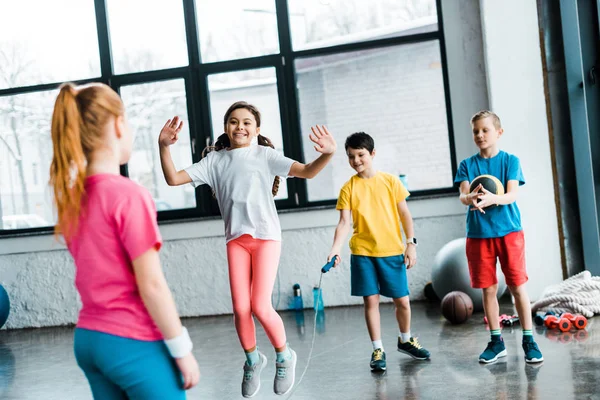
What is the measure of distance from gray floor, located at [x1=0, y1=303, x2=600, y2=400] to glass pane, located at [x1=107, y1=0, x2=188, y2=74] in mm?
2717

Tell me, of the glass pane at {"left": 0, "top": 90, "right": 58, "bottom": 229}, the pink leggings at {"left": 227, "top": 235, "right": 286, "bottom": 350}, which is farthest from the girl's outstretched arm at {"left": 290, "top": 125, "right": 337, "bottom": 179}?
the glass pane at {"left": 0, "top": 90, "right": 58, "bottom": 229}

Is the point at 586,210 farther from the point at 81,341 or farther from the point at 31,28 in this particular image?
the point at 31,28

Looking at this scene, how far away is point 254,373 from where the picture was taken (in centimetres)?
316

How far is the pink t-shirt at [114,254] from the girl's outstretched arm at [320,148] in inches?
55.9

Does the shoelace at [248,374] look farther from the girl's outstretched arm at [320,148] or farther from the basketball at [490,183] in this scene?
the basketball at [490,183]

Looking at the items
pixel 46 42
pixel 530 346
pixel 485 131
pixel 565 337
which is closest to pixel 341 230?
pixel 485 131

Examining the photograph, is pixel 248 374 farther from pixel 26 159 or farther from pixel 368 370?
pixel 26 159

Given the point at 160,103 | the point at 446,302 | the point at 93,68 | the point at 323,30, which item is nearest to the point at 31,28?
the point at 93,68

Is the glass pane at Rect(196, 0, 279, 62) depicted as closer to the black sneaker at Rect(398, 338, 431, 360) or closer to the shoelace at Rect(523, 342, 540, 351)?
the black sneaker at Rect(398, 338, 431, 360)

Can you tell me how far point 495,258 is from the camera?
351cm

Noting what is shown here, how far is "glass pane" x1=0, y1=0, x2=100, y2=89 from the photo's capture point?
691cm

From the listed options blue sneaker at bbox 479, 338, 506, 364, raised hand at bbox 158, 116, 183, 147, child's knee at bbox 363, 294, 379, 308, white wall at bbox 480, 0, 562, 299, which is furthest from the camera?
white wall at bbox 480, 0, 562, 299

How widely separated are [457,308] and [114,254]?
12.4 ft

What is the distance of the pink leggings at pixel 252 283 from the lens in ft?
10.1
